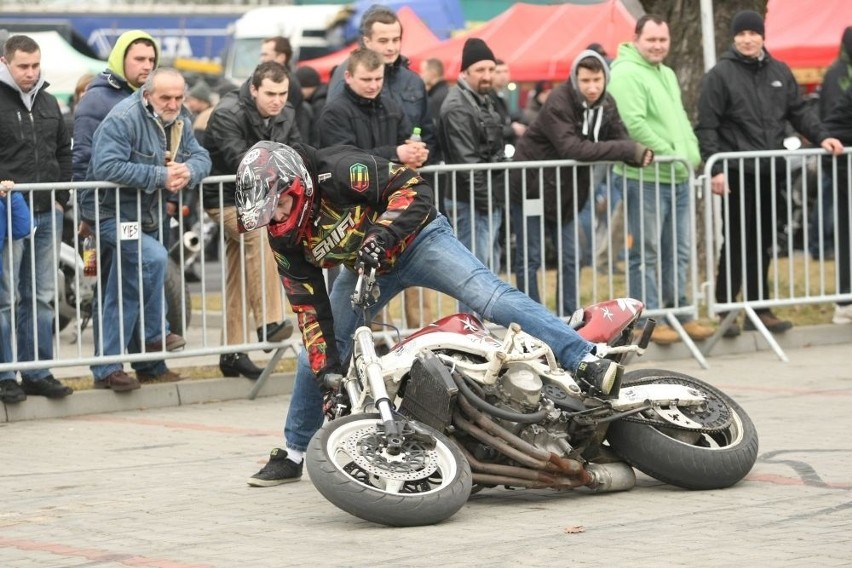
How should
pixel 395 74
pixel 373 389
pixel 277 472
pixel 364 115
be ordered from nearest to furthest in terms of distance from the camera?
pixel 373 389, pixel 277 472, pixel 364 115, pixel 395 74

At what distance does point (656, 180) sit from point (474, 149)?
130 centimetres

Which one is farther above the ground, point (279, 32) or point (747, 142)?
point (279, 32)

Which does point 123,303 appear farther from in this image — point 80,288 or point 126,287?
point 80,288

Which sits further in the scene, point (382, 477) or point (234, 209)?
point (234, 209)

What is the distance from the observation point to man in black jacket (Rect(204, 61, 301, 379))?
1099cm

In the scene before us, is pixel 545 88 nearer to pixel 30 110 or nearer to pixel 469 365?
pixel 30 110

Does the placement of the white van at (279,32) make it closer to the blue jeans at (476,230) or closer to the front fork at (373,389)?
the blue jeans at (476,230)

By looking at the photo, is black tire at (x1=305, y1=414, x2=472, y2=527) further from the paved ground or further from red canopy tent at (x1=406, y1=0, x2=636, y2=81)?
red canopy tent at (x1=406, y1=0, x2=636, y2=81)

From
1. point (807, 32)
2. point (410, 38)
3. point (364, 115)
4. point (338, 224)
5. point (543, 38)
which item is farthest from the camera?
point (410, 38)

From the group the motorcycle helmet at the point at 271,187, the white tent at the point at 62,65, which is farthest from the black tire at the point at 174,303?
the white tent at the point at 62,65

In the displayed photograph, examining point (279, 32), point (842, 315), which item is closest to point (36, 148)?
point (842, 315)

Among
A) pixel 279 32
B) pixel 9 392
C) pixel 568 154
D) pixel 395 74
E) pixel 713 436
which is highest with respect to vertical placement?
pixel 279 32

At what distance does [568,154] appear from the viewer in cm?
1178

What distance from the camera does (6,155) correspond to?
10.3 meters
